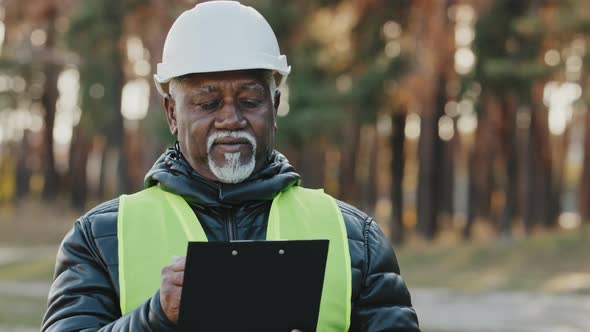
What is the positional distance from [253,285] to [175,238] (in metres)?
0.45

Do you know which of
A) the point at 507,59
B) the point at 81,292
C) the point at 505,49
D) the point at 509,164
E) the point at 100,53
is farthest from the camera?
the point at 100,53

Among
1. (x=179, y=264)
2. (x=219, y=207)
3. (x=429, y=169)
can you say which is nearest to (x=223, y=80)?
(x=219, y=207)

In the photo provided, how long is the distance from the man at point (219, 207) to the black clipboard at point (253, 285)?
0.32 m

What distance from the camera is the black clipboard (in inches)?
112

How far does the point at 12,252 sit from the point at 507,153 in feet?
45.8

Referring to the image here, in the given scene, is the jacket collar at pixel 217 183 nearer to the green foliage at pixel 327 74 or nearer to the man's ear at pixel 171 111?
the man's ear at pixel 171 111

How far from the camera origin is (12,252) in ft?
107

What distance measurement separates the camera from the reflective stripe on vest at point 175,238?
3.22m

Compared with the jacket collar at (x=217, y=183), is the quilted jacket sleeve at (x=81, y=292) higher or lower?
lower

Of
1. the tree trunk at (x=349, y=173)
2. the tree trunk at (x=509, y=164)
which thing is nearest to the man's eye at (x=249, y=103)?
the tree trunk at (x=509, y=164)

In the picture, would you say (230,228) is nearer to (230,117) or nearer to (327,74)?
(230,117)

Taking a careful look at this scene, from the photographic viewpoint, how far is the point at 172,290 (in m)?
2.85

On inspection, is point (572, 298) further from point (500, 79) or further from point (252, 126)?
point (252, 126)

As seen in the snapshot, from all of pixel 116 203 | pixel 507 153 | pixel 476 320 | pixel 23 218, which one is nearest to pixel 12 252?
pixel 23 218
